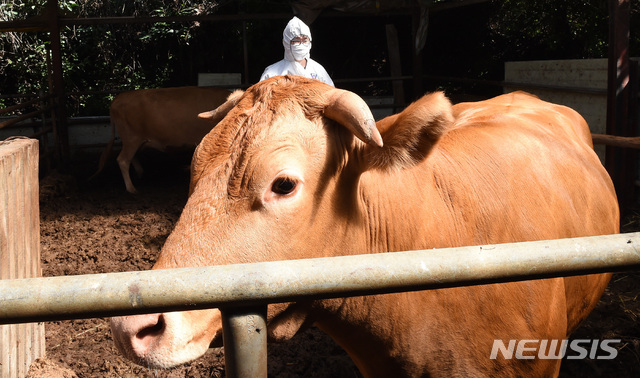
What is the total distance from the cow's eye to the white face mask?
11.3ft

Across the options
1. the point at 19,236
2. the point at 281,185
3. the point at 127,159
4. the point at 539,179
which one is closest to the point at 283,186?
the point at 281,185

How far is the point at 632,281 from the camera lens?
433cm

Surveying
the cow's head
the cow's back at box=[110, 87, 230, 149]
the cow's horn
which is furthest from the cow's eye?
the cow's back at box=[110, 87, 230, 149]

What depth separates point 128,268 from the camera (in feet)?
16.5

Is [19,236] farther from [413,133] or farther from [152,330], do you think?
[413,133]

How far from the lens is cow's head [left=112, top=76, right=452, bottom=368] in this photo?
1563 mm

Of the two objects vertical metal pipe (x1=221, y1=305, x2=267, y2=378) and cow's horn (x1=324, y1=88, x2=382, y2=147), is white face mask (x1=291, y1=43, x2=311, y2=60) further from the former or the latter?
vertical metal pipe (x1=221, y1=305, x2=267, y2=378)

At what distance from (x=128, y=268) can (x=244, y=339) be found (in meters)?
4.34

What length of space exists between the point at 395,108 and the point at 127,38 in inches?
308

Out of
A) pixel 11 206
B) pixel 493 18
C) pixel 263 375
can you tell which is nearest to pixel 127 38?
pixel 493 18

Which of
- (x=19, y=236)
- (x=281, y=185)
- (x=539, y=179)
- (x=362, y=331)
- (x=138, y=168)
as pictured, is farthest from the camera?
(x=138, y=168)

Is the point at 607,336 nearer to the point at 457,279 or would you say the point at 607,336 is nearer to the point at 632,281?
the point at 632,281

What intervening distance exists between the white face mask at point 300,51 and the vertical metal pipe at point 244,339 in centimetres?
417

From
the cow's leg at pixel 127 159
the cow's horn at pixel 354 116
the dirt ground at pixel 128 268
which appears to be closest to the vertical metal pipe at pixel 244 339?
the cow's horn at pixel 354 116
